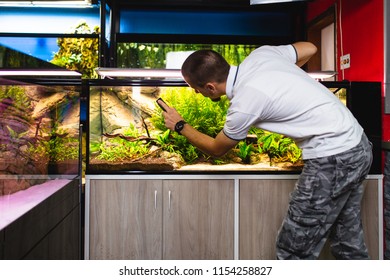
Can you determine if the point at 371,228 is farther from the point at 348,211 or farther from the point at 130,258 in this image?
the point at 130,258

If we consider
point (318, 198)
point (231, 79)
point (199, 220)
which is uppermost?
point (231, 79)

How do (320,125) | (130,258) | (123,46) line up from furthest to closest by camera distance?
(123,46) → (130,258) → (320,125)

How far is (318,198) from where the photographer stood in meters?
1.89

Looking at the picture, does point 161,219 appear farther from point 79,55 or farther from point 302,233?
point 79,55

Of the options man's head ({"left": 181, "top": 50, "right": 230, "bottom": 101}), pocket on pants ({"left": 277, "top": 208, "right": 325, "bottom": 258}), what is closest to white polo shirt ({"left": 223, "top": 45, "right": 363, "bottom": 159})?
man's head ({"left": 181, "top": 50, "right": 230, "bottom": 101})

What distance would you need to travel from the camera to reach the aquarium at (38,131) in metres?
1.57

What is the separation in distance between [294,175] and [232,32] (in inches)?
118

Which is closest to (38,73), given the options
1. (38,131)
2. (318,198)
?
(38,131)

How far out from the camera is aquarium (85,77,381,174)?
2498mm

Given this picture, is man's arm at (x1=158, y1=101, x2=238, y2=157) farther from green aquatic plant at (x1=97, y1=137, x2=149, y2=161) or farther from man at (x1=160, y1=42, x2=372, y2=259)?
A: green aquatic plant at (x1=97, y1=137, x2=149, y2=161)

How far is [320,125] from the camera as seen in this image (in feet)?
6.15

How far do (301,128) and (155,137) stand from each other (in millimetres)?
1002

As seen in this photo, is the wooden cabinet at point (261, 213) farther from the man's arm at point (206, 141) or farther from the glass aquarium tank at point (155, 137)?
the man's arm at point (206, 141)
